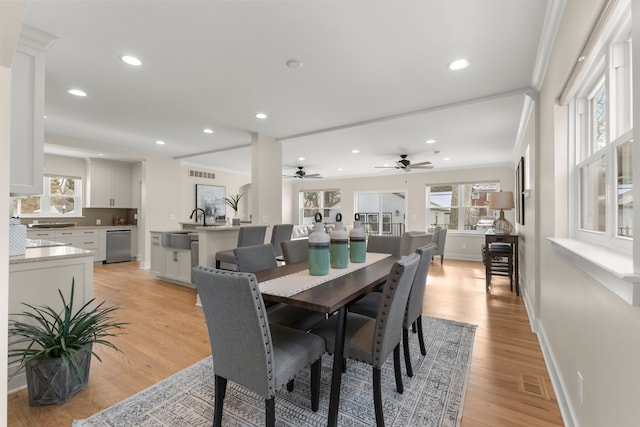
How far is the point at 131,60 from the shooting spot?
2369 mm

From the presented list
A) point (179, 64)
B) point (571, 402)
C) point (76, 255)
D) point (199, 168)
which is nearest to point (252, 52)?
point (179, 64)

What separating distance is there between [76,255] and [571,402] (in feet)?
10.8

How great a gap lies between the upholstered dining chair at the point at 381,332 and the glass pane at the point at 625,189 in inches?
34.2

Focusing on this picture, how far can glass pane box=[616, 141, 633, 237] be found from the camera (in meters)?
1.13

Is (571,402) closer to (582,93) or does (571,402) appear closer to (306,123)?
(582,93)

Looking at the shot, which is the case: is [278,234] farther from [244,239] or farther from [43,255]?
[43,255]

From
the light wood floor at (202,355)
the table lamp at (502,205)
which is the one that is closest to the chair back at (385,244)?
the light wood floor at (202,355)

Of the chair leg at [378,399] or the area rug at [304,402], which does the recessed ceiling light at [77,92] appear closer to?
the area rug at [304,402]

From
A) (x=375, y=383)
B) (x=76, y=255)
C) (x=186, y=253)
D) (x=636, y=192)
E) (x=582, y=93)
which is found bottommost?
(x=375, y=383)

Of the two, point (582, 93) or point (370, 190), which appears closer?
point (582, 93)

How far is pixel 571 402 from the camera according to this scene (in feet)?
5.06

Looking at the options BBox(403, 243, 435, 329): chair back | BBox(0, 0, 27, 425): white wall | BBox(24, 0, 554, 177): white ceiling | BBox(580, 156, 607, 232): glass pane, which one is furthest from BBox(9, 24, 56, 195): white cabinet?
BBox(580, 156, 607, 232): glass pane

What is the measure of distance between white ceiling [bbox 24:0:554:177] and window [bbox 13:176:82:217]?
2407mm

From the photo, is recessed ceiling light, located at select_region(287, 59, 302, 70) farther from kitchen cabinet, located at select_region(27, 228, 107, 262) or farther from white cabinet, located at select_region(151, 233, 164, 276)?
kitchen cabinet, located at select_region(27, 228, 107, 262)
